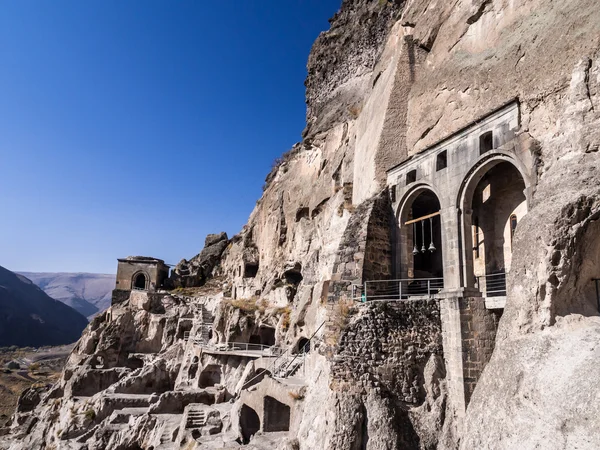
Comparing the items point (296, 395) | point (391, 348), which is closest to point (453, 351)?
point (391, 348)

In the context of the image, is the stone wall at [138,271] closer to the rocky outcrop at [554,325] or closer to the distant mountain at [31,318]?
the rocky outcrop at [554,325]

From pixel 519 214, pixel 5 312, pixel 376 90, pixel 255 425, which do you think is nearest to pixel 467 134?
pixel 519 214

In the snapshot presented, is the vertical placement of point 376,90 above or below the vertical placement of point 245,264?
above

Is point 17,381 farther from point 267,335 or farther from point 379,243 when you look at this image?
point 379,243

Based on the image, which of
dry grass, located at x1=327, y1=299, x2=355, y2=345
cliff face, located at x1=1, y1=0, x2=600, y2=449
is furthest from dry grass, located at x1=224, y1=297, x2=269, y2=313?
dry grass, located at x1=327, y1=299, x2=355, y2=345

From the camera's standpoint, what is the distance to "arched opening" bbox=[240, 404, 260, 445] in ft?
50.0

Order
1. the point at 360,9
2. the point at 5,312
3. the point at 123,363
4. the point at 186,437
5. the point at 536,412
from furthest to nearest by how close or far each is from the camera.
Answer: the point at 5,312, the point at 123,363, the point at 360,9, the point at 186,437, the point at 536,412

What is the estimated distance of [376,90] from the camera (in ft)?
61.5

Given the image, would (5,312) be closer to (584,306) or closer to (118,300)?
(118,300)

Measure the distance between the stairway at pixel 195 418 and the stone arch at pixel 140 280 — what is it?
31978 mm

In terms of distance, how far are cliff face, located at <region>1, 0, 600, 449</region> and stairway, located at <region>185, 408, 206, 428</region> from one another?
0.09 meters

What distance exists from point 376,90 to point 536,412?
47.2 feet

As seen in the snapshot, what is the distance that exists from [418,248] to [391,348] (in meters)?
6.28

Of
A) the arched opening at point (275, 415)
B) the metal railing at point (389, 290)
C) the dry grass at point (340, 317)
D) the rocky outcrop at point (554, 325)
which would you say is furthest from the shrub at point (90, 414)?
the rocky outcrop at point (554, 325)
